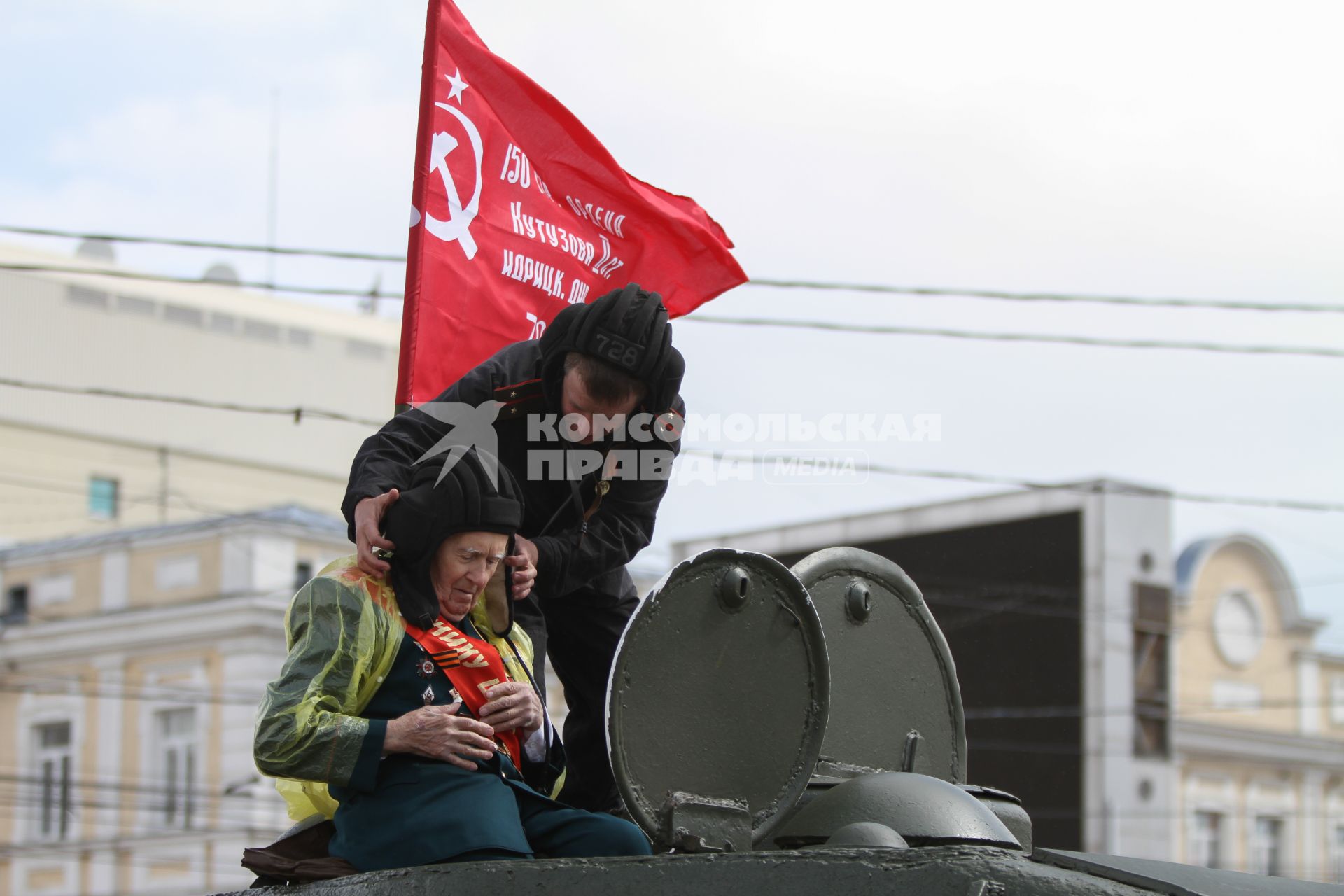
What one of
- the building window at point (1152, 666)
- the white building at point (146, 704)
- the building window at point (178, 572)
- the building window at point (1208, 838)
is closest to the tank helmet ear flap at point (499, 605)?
the white building at point (146, 704)

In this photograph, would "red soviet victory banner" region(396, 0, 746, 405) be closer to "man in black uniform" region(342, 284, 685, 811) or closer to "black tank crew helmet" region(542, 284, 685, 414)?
"man in black uniform" region(342, 284, 685, 811)

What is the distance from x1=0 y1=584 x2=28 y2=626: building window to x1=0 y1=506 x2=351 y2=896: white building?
11 cm

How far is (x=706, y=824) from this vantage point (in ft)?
11.7

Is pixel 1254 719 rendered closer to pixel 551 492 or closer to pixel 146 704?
pixel 146 704

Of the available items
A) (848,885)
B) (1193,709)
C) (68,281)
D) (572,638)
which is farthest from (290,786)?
(68,281)

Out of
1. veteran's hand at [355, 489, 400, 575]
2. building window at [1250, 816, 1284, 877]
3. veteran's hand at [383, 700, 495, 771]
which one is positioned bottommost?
building window at [1250, 816, 1284, 877]

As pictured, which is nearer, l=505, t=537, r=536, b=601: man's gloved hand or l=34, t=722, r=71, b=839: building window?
l=505, t=537, r=536, b=601: man's gloved hand

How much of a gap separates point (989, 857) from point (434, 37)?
186 inches

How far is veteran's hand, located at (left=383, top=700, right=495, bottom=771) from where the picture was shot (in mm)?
3523

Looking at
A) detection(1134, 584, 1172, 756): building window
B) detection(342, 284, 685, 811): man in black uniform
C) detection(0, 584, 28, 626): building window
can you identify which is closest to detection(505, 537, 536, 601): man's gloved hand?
detection(342, 284, 685, 811): man in black uniform

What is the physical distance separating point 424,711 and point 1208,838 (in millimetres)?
29063

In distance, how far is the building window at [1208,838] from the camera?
3023 cm

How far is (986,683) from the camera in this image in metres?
28.4

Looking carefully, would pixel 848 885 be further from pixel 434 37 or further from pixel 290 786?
pixel 434 37
